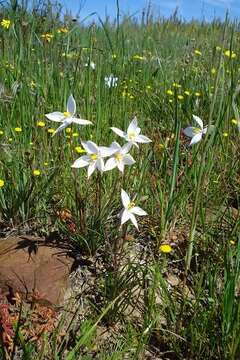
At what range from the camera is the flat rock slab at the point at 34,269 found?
1.75m

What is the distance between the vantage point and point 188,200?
2.29 meters

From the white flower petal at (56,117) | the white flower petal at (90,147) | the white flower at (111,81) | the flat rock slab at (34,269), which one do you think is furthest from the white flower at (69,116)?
the white flower at (111,81)

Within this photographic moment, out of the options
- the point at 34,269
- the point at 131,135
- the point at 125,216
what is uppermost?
the point at 131,135

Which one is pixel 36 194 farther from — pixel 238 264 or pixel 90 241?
pixel 238 264

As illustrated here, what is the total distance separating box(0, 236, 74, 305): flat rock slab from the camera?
5.74 ft

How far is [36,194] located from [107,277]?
22.9 inches

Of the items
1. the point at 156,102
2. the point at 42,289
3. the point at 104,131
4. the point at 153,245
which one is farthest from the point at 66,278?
the point at 156,102

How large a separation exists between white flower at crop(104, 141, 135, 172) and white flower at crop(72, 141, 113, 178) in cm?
2

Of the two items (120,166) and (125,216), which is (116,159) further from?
(125,216)

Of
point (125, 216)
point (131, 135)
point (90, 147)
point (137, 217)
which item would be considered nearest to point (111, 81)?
point (137, 217)

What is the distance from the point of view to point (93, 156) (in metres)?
1.63

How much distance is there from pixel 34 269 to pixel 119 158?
1.85ft

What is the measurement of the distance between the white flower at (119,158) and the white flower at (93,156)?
0.02 m

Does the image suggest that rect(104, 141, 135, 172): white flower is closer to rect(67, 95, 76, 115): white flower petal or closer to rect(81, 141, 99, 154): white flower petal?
rect(81, 141, 99, 154): white flower petal
